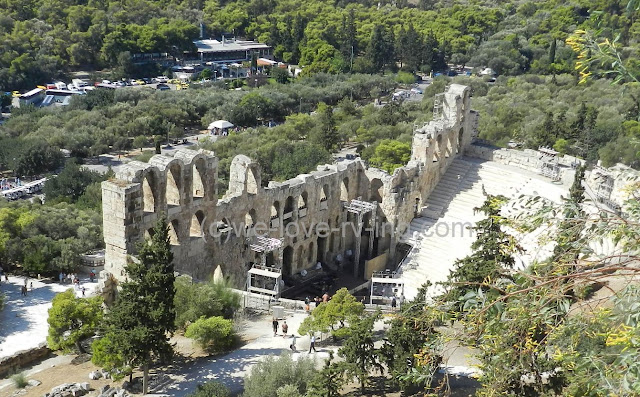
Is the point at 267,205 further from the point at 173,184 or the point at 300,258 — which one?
the point at 173,184

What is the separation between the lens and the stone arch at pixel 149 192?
100 feet

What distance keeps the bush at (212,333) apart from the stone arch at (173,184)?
20.2 ft

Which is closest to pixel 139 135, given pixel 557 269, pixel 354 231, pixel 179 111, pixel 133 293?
pixel 179 111

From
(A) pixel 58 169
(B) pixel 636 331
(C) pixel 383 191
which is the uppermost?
(B) pixel 636 331

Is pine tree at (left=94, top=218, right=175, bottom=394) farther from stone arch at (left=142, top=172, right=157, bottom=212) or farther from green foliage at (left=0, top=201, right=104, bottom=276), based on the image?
green foliage at (left=0, top=201, right=104, bottom=276)

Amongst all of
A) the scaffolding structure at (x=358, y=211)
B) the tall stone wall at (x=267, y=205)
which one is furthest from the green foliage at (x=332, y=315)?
the scaffolding structure at (x=358, y=211)

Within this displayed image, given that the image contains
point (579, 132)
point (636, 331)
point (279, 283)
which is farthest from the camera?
point (579, 132)

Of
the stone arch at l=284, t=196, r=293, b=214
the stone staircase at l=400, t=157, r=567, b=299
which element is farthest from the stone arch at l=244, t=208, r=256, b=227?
the stone staircase at l=400, t=157, r=567, b=299

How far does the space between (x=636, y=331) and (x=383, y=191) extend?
30.4m

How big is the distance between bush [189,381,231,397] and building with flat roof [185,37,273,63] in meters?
96.5

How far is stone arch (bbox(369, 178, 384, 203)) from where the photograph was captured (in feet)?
137

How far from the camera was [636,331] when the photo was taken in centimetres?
1099

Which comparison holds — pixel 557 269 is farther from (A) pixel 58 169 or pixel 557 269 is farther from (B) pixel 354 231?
(A) pixel 58 169

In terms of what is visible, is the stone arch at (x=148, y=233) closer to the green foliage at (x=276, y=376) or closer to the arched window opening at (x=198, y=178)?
the arched window opening at (x=198, y=178)
